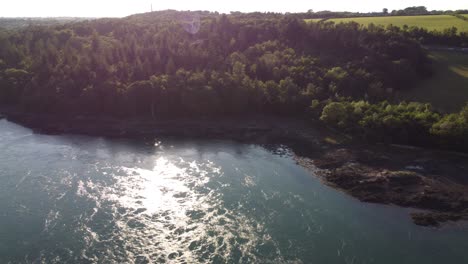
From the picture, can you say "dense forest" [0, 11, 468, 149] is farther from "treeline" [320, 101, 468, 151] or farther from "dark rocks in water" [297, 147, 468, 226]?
"dark rocks in water" [297, 147, 468, 226]

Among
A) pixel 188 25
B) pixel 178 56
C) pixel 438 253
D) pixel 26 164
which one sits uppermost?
pixel 188 25

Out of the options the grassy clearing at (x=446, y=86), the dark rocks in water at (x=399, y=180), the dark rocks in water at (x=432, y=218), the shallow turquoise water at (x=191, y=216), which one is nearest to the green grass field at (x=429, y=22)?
the grassy clearing at (x=446, y=86)

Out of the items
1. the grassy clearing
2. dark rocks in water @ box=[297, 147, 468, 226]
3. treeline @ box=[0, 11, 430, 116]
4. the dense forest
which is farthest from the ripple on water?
the grassy clearing

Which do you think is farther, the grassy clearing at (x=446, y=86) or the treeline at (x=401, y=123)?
the grassy clearing at (x=446, y=86)

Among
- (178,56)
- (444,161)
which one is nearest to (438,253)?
(444,161)

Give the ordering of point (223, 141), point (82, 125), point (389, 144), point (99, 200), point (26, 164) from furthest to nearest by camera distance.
→ 1. point (82, 125)
2. point (223, 141)
3. point (389, 144)
4. point (26, 164)
5. point (99, 200)

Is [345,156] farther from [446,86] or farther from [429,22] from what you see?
[429,22]

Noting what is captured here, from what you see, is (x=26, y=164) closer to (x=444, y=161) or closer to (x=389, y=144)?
(x=389, y=144)

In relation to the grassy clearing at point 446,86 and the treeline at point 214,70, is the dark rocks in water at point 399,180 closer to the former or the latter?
the grassy clearing at point 446,86
